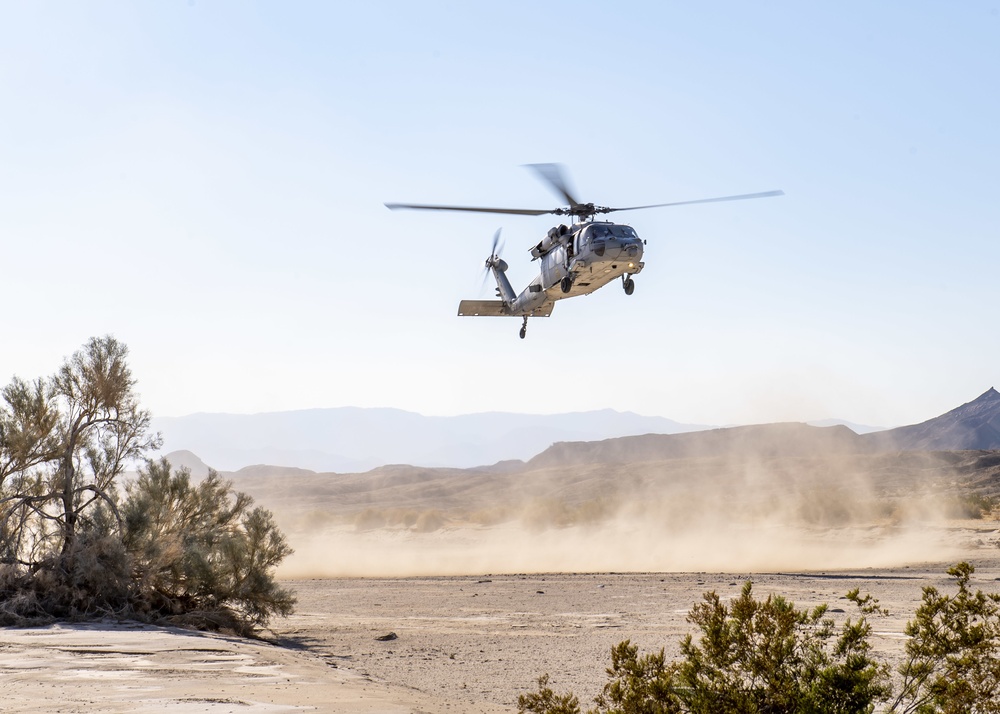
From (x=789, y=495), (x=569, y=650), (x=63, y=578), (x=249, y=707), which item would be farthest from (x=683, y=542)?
(x=249, y=707)

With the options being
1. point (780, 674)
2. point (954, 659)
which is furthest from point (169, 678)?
point (954, 659)

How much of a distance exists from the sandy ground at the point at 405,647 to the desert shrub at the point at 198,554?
3.32 feet

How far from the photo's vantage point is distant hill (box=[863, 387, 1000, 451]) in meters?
106

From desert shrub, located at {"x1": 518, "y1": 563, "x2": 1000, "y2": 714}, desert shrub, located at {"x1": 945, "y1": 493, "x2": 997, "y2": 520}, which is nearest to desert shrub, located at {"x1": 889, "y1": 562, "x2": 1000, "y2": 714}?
desert shrub, located at {"x1": 518, "y1": 563, "x2": 1000, "y2": 714}

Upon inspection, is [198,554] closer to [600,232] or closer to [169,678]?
[169,678]

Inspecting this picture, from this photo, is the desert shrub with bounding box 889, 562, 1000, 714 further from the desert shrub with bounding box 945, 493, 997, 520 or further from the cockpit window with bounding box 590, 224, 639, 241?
the desert shrub with bounding box 945, 493, 997, 520

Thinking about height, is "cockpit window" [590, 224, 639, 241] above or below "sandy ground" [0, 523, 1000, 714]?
above

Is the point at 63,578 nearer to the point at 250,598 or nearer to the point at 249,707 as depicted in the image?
the point at 250,598

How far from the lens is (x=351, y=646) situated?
15469 mm

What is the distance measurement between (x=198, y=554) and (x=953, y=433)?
113 m

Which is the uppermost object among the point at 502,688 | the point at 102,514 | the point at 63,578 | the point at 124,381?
the point at 124,381

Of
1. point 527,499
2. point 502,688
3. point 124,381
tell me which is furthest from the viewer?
point 527,499

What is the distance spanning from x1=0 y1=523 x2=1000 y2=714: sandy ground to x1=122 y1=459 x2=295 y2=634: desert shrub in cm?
101

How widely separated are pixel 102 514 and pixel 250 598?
2.98 m
